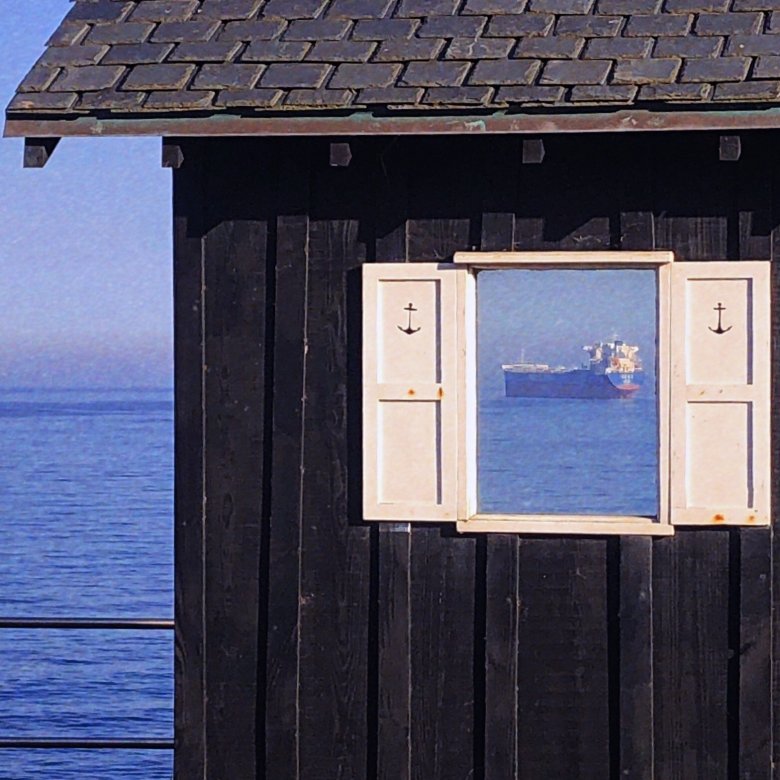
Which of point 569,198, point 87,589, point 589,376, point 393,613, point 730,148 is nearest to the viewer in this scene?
point 730,148

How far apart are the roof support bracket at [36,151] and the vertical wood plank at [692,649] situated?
227 cm

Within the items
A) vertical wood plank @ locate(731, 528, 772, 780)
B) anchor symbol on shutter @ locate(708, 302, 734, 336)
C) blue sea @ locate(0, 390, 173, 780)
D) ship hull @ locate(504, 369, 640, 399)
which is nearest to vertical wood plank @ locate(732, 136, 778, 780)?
vertical wood plank @ locate(731, 528, 772, 780)

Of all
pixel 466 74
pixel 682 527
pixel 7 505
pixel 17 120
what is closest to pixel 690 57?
pixel 466 74

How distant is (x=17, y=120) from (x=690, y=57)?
2.07 m

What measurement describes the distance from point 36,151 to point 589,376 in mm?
50756

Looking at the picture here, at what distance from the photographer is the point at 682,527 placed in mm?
5789

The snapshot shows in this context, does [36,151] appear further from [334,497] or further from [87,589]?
[87,589]

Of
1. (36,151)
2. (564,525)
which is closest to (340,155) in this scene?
(36,151)

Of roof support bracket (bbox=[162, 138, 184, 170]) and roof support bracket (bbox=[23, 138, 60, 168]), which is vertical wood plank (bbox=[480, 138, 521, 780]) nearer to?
roof support bracket (bbox=[162, 138, 184, 170])

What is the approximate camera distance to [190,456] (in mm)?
6074

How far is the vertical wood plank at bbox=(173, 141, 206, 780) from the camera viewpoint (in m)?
6.06

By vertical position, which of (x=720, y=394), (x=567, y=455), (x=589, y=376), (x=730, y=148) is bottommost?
(x=567, y=455)

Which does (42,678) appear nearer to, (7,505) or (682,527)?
(7,505)

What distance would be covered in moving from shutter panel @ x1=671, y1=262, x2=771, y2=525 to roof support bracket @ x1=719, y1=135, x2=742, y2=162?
0.36 meters
